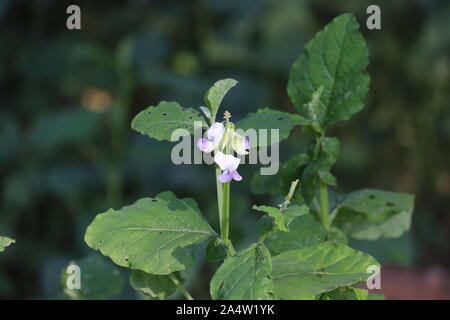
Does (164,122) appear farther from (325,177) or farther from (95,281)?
(95,281)

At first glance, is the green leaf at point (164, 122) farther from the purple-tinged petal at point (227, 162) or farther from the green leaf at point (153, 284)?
the green leaf at point (153, 284)

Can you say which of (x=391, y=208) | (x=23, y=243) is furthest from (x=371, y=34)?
(x=391, y=208)

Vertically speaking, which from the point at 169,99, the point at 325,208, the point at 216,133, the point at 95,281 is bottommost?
the point at 95,281

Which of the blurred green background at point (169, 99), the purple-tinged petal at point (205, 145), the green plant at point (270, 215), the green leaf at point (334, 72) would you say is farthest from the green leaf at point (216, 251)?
the blurred green background at point (169, 99)

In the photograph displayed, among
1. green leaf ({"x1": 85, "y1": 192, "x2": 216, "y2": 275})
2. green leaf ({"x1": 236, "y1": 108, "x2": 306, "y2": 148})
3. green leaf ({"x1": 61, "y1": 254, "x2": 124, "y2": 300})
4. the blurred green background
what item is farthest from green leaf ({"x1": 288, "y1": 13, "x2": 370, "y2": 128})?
the blurred green background

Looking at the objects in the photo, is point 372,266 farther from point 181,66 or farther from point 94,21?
point 94,21

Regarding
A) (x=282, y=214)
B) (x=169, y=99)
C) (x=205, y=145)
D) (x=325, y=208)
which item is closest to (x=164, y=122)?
(x=205, y=145)

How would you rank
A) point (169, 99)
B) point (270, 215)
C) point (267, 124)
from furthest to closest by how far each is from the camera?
point (169, 99) → point (267, 124) → point (270, 215)

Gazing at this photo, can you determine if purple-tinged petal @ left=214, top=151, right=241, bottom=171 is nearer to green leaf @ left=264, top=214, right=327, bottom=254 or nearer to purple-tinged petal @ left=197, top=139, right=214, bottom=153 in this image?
purple-tinged petal @ left=197, top=139, right=214, bottom=153
